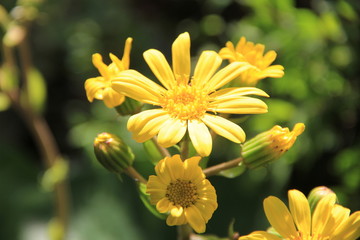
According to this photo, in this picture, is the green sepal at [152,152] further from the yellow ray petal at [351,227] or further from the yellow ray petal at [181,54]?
the yellow ray petal at [351,227]

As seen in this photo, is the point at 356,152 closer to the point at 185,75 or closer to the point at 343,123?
the point at 343,123

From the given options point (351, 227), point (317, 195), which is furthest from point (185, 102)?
point (351, 227)

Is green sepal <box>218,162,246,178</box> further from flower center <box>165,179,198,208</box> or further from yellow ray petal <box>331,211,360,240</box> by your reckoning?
yellow ray petal <box>331,211,360,240</box>

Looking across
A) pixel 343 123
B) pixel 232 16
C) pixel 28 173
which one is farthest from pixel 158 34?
pixel 343 123

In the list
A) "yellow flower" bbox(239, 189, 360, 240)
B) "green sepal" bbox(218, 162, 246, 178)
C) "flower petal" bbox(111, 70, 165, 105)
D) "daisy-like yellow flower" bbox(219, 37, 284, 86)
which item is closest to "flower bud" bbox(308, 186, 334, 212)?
"yellow flower" bbox(239, 189, 360, 240)

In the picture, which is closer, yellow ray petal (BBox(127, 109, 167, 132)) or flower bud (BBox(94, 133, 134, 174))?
yellow ray petal (BBox(127, 109, 167, 132))

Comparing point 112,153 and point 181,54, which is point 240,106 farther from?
point 112,153

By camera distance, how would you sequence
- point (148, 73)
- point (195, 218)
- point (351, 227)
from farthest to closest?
1. point (148, 73)
2. point (351, 227)
3. point (195, 218)
